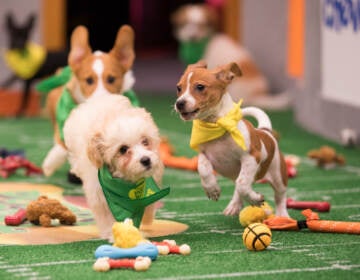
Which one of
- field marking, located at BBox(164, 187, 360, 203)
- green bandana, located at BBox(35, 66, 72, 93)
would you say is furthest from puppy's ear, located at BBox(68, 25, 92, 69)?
field marking, located at BBox(164, 187, 360, 203)

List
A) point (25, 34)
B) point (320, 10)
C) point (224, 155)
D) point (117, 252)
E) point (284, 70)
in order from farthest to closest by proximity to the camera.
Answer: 1. point (284, 70)
2. point (25, 34)
3. point (320, 10)
4. point (224, 155)
5. point (117, 252)

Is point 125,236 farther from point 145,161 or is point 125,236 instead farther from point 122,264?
point 145,161

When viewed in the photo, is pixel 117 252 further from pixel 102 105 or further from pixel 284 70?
pixel 284 70

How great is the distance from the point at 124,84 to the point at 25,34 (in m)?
5.54

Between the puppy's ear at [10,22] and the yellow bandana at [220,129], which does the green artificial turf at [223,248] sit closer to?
the yellow bandana at [220,129]

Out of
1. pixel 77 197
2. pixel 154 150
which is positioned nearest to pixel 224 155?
pixel 154 150

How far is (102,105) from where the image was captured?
6277mm

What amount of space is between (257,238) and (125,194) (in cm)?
82

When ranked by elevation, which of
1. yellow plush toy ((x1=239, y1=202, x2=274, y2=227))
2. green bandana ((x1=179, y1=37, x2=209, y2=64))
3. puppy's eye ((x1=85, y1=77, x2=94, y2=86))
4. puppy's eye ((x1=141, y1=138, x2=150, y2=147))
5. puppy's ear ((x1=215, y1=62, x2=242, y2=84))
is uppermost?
puppy's ear ((x1=215, y1=62, x2=242, y2=84))

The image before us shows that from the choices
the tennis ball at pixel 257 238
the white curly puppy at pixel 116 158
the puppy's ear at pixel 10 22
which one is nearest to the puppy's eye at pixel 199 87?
the white curly puppy at pixel 116 158

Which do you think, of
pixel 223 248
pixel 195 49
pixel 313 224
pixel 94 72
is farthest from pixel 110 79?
pixel 195 49

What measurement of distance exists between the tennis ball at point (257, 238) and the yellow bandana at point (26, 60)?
7924mm

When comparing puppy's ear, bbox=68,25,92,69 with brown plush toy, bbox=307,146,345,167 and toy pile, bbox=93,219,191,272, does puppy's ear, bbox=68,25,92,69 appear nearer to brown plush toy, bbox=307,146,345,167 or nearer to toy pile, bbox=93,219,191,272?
brown plush toy, bbox=307,146,345,167

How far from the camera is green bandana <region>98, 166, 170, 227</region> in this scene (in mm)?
5812
